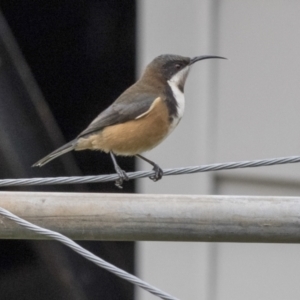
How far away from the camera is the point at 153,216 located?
204cm

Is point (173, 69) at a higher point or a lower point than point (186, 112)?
→ higher

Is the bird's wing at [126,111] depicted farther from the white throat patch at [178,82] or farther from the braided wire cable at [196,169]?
the braided wire cable at [196,169]

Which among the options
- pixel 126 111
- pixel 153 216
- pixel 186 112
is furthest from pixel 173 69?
pixel 153 216

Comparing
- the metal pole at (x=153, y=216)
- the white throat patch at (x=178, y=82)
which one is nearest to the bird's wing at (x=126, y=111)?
the white throat patch at (x=178, y=82)

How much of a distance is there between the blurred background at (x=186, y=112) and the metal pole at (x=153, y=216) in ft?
8.09

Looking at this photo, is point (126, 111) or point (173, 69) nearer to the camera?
point (126, 111)

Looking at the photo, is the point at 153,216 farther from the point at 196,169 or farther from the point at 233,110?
the point at 233,110

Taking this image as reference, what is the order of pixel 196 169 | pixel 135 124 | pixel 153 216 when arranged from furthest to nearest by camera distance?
pixel 135 124, pixel 196 169, pixel 153 216

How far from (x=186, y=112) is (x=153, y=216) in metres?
2.56

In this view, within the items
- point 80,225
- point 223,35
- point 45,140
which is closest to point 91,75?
point 45,140

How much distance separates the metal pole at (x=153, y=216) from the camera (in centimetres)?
204

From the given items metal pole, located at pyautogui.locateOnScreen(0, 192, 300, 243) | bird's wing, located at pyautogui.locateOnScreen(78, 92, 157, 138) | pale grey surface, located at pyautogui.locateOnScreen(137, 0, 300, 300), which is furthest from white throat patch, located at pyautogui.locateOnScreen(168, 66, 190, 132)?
metal pole, located at pyautogui.locateOnScreen(0, 192, 300, 243)

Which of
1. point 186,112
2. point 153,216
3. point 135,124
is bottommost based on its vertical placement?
point 153,216

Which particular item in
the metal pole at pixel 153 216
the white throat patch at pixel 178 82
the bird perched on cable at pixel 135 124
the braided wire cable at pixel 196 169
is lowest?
the metal pole at pixel 153 216
